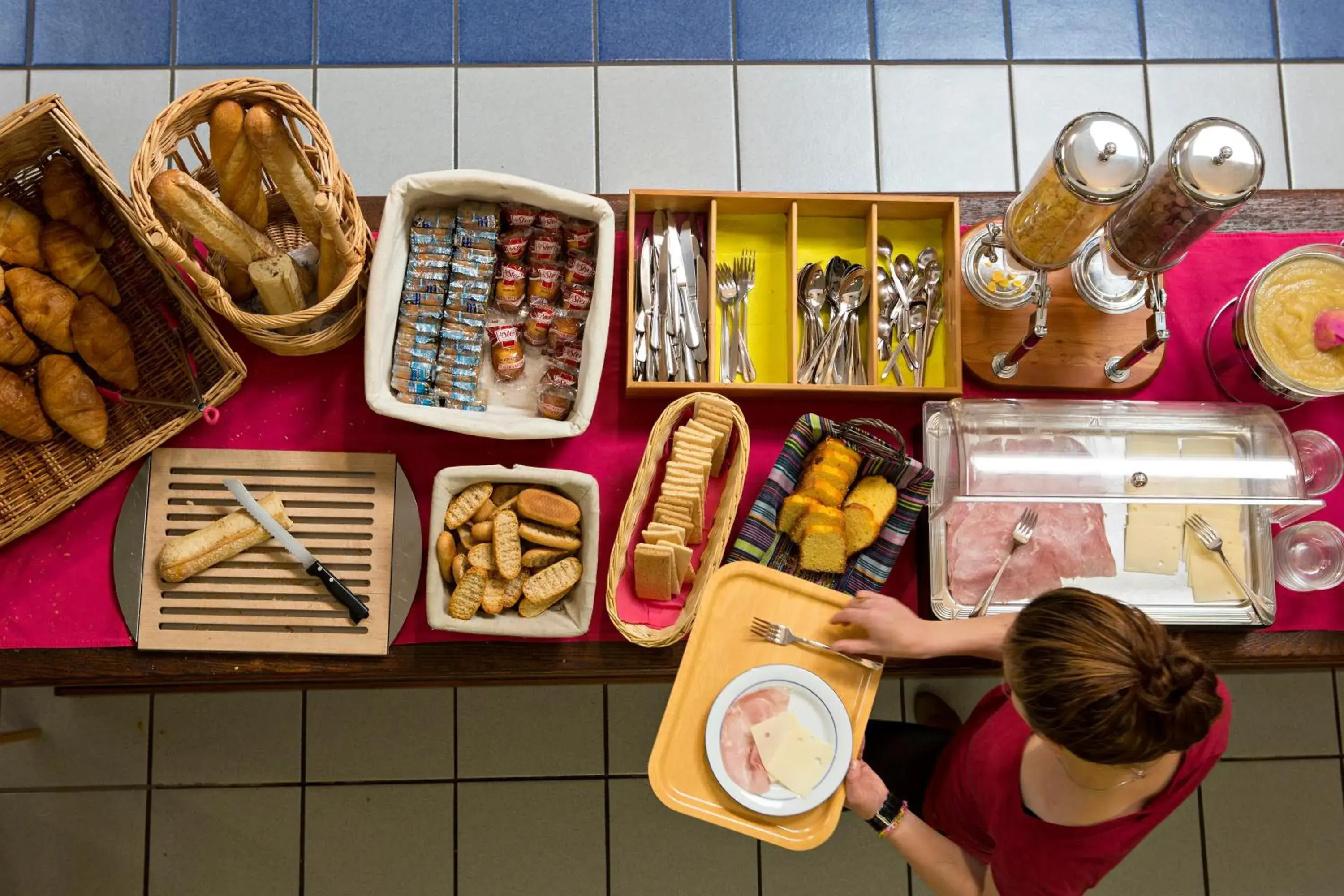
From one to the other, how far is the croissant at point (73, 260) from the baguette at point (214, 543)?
438 millimetres

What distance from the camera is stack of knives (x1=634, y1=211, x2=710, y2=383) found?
157cm

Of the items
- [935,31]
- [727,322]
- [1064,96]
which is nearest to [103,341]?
[727,322]

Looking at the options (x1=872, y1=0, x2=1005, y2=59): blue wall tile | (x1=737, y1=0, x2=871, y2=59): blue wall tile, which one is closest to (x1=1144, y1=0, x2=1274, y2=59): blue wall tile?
(x1=872, y1=0, x2=1005, y2=59): blue wall tile

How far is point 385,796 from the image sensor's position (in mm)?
2246

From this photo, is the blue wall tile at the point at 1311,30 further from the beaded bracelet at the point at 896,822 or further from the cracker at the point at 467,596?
the cracker at the point at 467,596

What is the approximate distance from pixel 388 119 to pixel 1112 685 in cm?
225

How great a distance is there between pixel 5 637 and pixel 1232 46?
3.31m

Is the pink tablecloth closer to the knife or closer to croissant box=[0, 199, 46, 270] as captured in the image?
the knife

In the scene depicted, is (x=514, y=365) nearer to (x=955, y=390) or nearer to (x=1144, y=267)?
(x=955, y=390)

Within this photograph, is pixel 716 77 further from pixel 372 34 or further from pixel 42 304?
pixel 42 304

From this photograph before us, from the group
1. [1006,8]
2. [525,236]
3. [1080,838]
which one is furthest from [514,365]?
[1006,8]

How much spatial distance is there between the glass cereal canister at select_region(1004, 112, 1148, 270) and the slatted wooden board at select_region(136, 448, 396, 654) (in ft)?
3.77

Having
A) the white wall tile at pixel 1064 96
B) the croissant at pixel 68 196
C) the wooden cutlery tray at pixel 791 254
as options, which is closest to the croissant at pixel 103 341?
the croissant at pixel 68 196

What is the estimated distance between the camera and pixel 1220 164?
3.97ft
